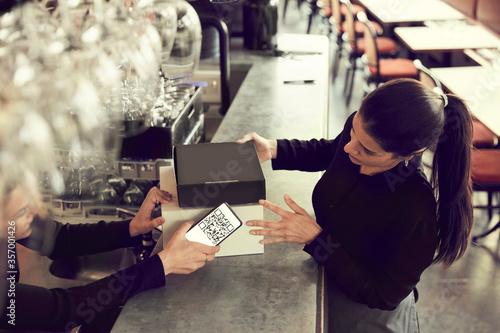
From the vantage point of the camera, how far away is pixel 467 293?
10.6ft

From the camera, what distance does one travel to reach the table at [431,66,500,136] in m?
3.59

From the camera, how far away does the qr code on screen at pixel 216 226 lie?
156 cm

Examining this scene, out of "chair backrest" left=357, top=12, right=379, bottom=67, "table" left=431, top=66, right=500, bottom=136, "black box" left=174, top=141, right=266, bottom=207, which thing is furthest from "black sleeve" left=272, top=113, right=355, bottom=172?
"chair backrest" left=357, top=12, right=379, bottom=67

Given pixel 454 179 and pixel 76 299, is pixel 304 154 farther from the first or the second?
pixel 76 299

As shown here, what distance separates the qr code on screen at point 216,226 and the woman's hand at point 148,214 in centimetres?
15

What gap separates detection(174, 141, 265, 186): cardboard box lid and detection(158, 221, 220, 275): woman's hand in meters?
0.16

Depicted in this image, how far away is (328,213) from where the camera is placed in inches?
67.7

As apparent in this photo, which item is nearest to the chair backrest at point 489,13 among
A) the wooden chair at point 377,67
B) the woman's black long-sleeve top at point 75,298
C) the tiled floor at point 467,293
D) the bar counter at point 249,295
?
the wooden chair at point 377,67

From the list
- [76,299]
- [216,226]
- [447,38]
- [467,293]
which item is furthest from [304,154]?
[447,38]

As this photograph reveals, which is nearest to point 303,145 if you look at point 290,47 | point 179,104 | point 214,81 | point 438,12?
point 179,104

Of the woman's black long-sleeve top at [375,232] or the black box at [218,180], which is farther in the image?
the black box at [218,180]

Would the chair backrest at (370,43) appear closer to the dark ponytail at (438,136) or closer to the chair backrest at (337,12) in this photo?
the chair backrest at (337,12)

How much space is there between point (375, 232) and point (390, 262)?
13cm

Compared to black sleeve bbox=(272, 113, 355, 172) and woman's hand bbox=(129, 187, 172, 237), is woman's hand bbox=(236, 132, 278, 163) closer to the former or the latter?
black sleeve bbox=(272, 113, 355, 172)
